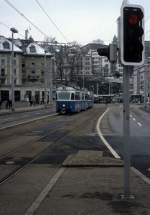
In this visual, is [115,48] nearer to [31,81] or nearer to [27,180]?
[27,180]

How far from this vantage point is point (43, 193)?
32.6ft

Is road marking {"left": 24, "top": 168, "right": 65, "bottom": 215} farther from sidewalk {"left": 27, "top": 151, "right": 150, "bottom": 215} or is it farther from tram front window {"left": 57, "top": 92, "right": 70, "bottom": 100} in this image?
tram front window {"left": 57, "top": 92, "right": 70, "bottom": 100}

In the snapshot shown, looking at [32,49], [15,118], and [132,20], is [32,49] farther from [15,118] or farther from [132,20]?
[132,20]

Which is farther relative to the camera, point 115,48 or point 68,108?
point 68,108

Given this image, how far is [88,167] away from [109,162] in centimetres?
95

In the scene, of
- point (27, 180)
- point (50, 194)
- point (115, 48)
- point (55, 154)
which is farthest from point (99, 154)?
point (115, 48)

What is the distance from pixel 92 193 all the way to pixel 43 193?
2.91 ft

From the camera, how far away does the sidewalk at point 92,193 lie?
8.45 m

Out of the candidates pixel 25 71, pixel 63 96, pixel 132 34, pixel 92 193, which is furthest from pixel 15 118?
pixel 25 71

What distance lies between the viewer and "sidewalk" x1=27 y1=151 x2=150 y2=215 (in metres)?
8.45

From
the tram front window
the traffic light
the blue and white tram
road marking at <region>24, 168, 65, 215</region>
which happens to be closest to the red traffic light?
the traffic light

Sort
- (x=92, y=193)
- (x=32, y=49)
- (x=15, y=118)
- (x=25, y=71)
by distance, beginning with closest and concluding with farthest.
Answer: (x=92, y=193) → (x=15, y=118) → (x=32, y=49) → (x=25, y=71)

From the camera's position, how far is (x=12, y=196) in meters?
9.69

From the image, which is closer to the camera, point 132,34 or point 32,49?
point 132,34
